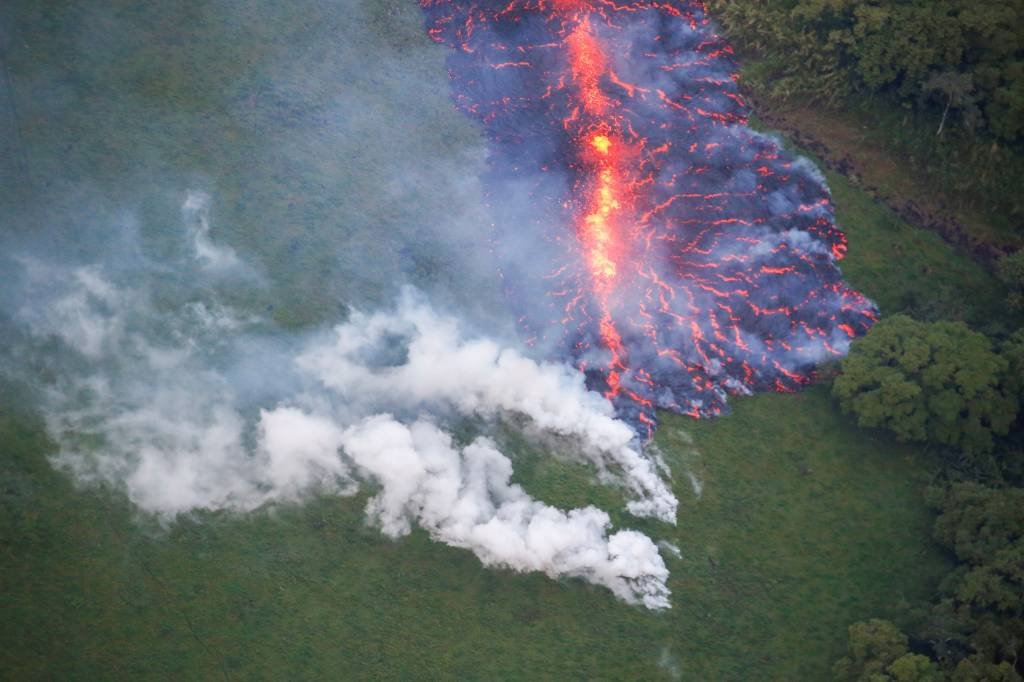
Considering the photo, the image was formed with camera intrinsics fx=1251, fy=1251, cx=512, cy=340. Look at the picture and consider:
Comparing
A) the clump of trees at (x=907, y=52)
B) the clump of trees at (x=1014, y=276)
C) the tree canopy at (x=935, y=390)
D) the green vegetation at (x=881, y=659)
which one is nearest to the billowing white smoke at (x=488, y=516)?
the green vegetation at (x=881, y=659)

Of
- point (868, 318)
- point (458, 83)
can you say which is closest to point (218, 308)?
point (458, 83)

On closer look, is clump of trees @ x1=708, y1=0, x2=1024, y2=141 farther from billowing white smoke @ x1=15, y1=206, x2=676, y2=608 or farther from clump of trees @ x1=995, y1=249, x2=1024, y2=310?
billowing white smoke @ x1=15, y1=206, x2=676, y2=608

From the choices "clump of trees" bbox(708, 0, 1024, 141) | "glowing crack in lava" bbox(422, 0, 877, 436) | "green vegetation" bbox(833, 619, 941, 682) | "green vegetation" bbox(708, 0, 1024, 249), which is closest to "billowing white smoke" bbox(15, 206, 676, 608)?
"glowing crack in lava" bbox(422, 0, 877, 436)

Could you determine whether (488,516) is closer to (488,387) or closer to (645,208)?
(488,387)

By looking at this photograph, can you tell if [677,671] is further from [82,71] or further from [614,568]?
[82,71]

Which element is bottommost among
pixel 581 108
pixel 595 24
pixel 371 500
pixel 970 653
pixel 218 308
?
pixel 970 653

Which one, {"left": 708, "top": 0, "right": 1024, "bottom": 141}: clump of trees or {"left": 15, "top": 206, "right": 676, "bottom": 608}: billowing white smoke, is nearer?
{"left": 15, "top": 206, "right": 676, "bottom": 608}: billowing white smoke
